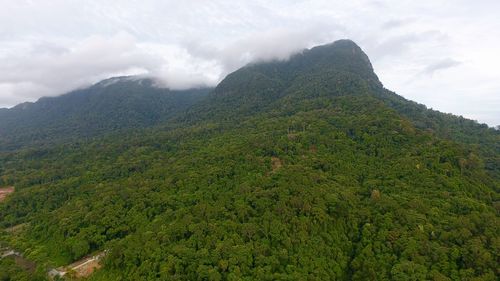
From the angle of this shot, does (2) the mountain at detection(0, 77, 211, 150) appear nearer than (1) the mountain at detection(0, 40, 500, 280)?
No

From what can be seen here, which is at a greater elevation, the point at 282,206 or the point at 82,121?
the point at 82,121

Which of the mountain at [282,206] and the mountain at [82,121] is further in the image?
the mountain at [82,121]

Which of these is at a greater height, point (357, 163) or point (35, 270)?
point (357, 163)

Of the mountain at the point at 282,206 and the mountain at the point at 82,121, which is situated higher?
the mountain at the point at 82,121

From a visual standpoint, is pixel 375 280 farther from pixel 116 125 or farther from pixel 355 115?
pixel 116 125

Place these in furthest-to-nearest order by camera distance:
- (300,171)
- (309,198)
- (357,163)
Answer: (357,163) < (300,171) < (309,198)

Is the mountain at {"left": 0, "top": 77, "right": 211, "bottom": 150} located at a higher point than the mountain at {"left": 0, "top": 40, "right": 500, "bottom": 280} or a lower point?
higher

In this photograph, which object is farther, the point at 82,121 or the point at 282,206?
the point at 82,121

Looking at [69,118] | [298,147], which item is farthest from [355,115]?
[69,118]
